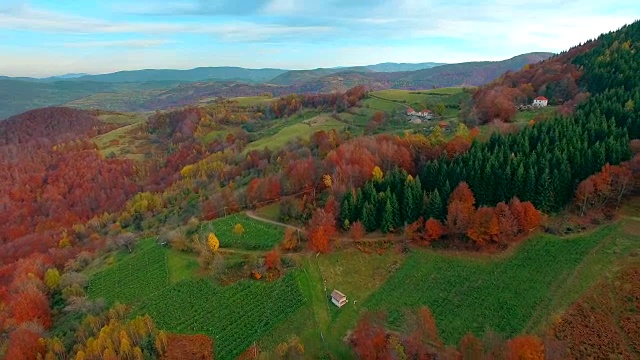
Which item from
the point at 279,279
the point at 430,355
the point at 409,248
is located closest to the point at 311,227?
the point at 279,279

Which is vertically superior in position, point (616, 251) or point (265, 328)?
point (616, 251)

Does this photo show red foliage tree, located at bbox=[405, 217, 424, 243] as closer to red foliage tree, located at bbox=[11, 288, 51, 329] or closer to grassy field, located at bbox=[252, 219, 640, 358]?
grassy field, located at bbox=[252, 219, 640, 358]

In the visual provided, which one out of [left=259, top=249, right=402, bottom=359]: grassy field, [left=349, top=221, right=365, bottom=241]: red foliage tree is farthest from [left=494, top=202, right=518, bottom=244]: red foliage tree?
[left=349, top=221, right=365, bottom=241]: red foliage tree

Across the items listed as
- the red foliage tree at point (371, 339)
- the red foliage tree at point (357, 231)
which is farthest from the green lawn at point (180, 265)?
the red foliage tree at point (371, 339)

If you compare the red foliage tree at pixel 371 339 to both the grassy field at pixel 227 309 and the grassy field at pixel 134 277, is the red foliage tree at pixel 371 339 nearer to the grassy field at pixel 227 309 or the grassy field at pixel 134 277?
the grassy field at pixel 227 309

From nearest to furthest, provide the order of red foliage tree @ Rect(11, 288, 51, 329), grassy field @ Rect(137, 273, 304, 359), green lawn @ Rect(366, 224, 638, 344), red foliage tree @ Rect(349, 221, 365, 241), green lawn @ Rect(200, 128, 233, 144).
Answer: green lawn @ Rect(366, 224, 638, 344) < grassy field @ Rect(137, 273, 304, 359) < red foliage tree @ Rect(11, 288, 51, 329) < red foliage tree @ Rect(349, 221, 365, 241) < green lawn @ Rect(200, 128, 233, 144)

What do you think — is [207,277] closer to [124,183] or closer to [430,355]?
[430,355]
